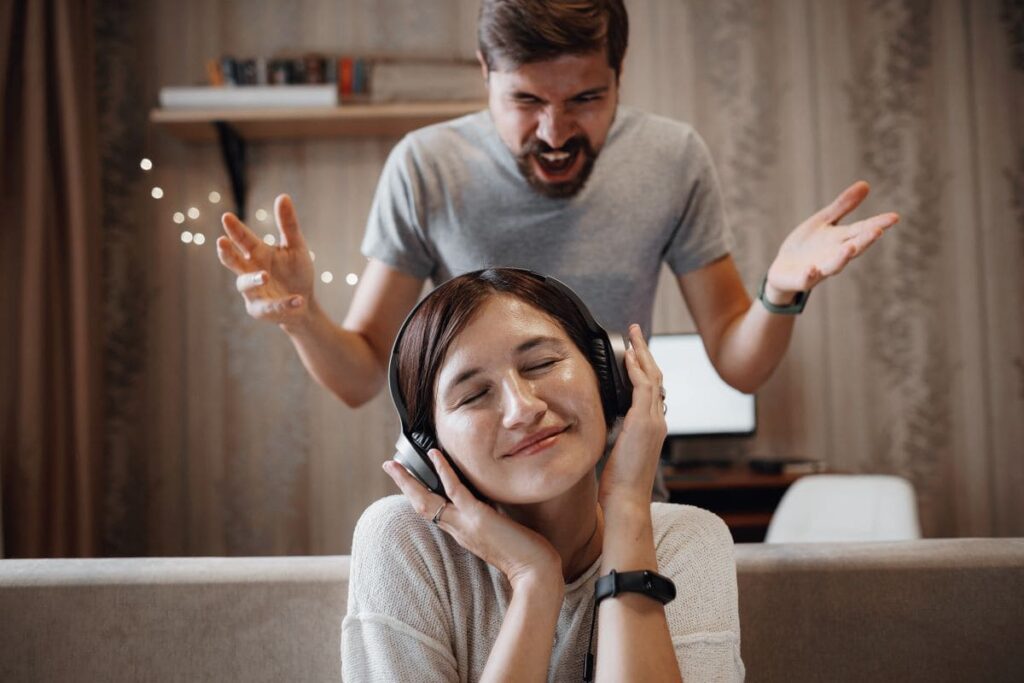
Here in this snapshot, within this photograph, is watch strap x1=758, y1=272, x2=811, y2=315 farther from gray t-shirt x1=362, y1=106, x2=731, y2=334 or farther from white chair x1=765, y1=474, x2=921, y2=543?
white chair x1=765, y1=474, x2=921, y2=543

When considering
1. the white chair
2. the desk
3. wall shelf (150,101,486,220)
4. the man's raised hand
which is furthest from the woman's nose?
wall shelf (150,101,486,220)

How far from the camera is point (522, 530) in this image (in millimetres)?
1013

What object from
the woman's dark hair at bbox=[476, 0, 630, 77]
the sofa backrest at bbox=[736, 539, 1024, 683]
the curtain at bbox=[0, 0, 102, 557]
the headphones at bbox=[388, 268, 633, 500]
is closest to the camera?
the headphones at bbox=[388, 268, 633, 500]

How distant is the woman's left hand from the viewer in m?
1.03

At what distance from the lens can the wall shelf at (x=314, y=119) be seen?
3.11m

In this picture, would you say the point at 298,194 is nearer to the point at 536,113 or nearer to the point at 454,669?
the point at 536,113

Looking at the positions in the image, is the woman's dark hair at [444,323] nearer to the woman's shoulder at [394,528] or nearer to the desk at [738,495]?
the woman's shoulder at [394,528]

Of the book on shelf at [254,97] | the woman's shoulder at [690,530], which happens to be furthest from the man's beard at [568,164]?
the book on shelf at [254,97]

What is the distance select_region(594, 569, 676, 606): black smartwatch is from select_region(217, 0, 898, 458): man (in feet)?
1.82

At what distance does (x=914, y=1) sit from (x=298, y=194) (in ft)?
8.57

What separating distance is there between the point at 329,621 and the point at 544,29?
3.00 feet

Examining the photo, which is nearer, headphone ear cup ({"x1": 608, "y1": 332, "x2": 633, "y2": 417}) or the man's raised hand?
headphone ear cup ({"x1": 608, "y1": 332, "x2": 633, "y2": 417})

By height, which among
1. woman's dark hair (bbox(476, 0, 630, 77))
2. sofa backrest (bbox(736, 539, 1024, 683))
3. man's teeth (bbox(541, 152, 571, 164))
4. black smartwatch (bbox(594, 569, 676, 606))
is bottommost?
sofa backrest (bbox(736, 539, 1024, 683))

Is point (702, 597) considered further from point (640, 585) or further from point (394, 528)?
point (394, 528)
